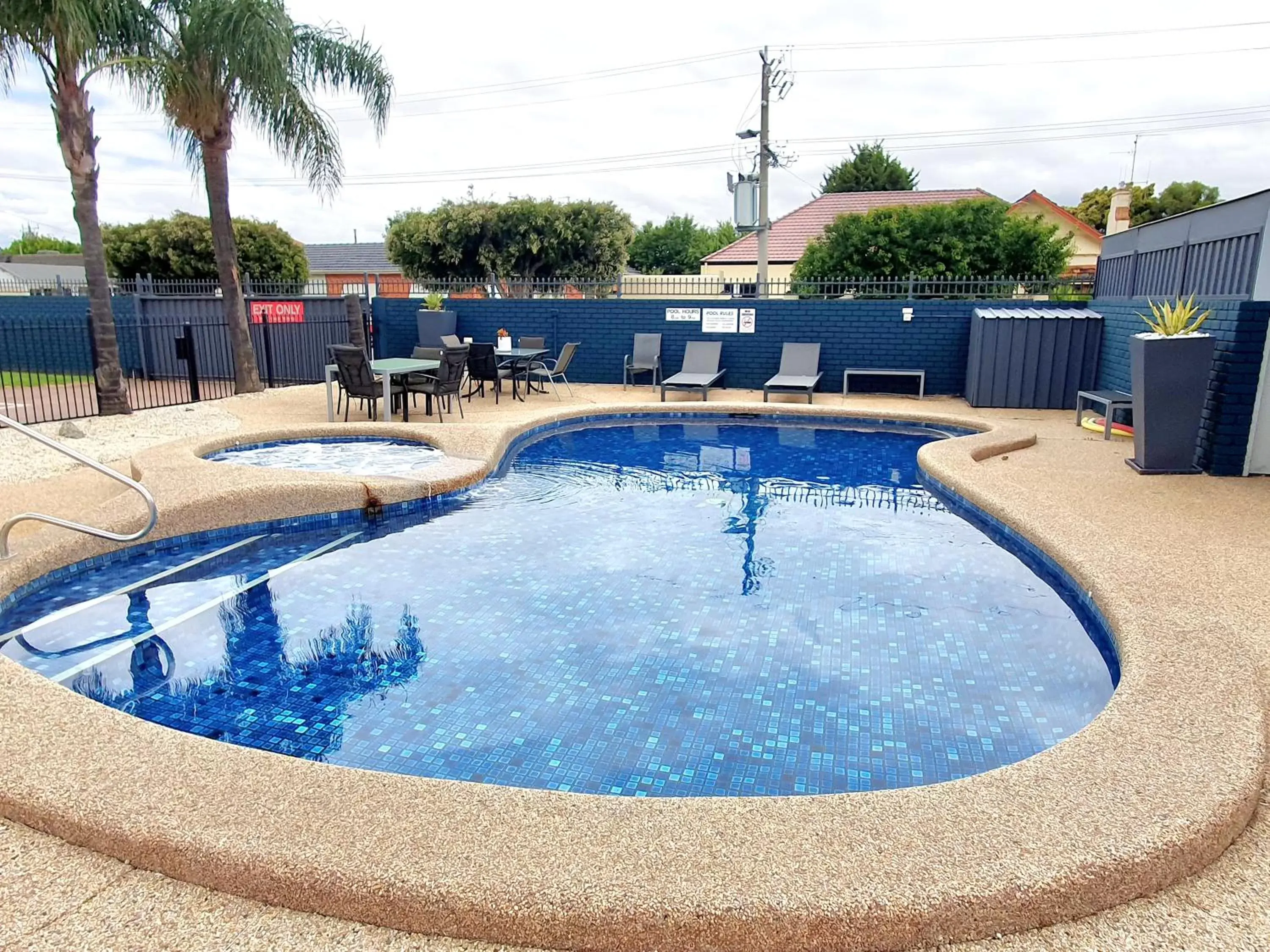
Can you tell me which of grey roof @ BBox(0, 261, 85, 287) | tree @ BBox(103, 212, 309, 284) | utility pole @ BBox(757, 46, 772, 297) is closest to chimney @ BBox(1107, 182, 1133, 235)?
utility pole @ BBox(757, 46, 772, 297)

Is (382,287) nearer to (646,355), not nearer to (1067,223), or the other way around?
(646,355)

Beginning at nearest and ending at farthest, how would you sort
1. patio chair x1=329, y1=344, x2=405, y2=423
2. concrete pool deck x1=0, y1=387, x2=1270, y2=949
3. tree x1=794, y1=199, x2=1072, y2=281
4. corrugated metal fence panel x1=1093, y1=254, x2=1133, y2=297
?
concrete pool deck x1=0, y1=387, x2=1270, y2=949 → patio chair x1=329, y1=344, x2=405, y2=423 → corrugated metal fence panel x1=1093, y1=254, x2=1133, y2=297 → tree x1=794, y1=199, x2=1072, y2=281

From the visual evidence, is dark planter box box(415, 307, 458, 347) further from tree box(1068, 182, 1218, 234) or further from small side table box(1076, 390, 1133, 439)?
tree box(1068, 182, 1218, 234)

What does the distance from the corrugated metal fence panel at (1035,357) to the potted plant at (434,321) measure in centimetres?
844

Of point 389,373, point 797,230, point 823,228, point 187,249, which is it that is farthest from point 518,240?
point 389,373

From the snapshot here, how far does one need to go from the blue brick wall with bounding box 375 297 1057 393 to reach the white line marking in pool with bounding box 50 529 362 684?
8.31 metres

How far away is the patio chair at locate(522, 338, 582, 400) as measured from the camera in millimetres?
11758

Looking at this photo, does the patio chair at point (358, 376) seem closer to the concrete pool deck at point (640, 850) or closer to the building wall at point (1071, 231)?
the concrete pool deck at point (640, 850)

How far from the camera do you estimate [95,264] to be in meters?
9.38

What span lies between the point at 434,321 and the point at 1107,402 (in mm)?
10199

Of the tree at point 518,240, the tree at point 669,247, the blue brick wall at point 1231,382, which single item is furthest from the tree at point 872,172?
the blue brick wall at point 1231,382

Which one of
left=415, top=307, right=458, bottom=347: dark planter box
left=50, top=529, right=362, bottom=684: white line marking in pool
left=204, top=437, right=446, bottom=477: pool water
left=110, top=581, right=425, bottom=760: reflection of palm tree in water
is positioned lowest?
left=110, top=581, right=425, bottom=760: reflection of palm tree in water

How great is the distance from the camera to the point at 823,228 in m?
26.6

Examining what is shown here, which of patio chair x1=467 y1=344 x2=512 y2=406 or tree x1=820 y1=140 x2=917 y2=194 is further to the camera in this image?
tree x1=820 y1=140 x2=917 y2=194
